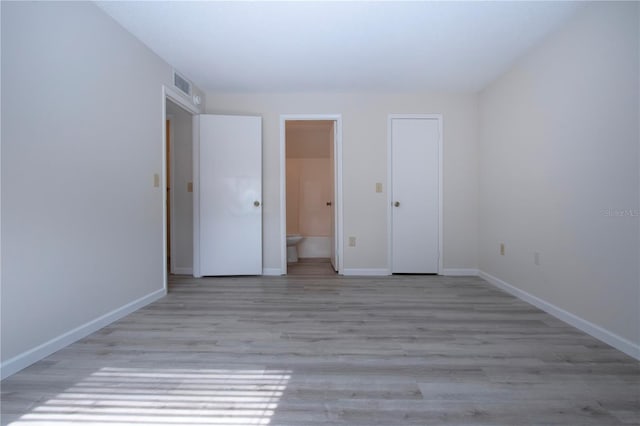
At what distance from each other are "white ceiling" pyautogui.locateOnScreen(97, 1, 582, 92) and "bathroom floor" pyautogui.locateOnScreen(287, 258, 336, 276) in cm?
227

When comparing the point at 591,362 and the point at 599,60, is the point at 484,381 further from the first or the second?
the point at 599,60

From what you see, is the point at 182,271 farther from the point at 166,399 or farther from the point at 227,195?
the point at 166,399

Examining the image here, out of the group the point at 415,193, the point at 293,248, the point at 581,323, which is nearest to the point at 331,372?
the point at 581,323

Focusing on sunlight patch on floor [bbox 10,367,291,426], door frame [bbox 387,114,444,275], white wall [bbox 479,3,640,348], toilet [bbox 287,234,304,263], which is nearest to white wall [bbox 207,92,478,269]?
door frame [bbox 387,114,444,275]

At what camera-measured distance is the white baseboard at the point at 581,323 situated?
1.70 m

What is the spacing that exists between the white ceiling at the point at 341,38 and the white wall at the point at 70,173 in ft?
1.29

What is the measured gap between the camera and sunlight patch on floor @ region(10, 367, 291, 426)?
117cm

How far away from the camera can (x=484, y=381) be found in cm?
141

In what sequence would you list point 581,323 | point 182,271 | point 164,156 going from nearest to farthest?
point 581,323
point 164,156
point 182,271

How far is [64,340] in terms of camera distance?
1.78m

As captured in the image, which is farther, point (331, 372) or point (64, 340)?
point (64, 340)

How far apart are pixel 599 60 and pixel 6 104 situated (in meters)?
3.32

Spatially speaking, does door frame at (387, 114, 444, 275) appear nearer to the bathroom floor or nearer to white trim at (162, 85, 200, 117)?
the bathroom floor

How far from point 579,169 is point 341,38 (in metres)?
1.97
